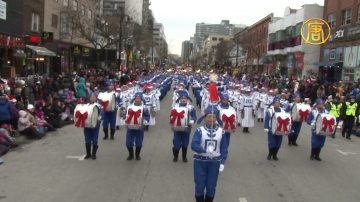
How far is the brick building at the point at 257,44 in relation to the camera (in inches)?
2832

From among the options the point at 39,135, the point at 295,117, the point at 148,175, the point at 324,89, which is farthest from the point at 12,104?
the point at 324,89

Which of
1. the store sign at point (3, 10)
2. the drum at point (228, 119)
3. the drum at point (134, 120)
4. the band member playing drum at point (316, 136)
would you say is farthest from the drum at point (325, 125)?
the store sign at point (3, 10)

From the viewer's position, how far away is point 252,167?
11.5 meters

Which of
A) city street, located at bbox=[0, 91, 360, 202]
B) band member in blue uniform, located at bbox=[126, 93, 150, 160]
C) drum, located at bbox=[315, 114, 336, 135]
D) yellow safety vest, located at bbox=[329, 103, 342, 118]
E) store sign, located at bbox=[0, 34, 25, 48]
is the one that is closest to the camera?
city street, located at bbox=[0, 91, 360, 202]

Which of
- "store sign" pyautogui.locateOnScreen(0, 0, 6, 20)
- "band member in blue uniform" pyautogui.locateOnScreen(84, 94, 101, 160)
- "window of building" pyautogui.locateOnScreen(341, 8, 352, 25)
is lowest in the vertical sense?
"band member in blue uniform" pyautogui.locateOnScreen(84, 94, 101, 160)

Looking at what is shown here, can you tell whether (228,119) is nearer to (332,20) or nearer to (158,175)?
(158,175)

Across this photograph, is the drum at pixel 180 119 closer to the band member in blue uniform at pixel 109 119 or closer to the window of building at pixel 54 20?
the band member in blue uniform at pixel 109 119

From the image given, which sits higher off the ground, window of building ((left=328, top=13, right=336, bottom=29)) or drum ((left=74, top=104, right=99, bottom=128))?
window of building ((left=328, top=13, right=336, bottom=29))

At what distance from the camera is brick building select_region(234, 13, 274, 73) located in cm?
7194

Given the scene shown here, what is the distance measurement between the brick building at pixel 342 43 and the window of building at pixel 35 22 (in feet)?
76.1

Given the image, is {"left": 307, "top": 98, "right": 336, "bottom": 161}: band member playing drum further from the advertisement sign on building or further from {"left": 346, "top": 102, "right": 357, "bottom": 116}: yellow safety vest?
the advertisement sign on building

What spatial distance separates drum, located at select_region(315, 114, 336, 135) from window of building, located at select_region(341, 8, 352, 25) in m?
27.9

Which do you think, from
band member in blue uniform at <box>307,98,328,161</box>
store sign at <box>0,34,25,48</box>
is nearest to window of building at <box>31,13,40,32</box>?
store sign at <box>0,34,25,48</box>

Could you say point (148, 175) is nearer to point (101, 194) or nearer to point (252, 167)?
point (101, 194)
